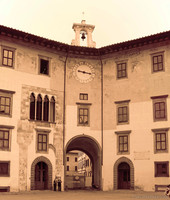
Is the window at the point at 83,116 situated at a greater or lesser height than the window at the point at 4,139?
greater

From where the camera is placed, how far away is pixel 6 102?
96.3 feet

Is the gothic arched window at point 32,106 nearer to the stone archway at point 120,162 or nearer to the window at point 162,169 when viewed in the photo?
the stone archway at point 120,162

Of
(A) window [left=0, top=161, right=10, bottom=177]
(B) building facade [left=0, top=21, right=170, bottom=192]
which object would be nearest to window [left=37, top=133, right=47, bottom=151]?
(B) building facade [left=0, top=21, right=170, bottom=192]

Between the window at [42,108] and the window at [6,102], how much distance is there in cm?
214

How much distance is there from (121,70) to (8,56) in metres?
10.5

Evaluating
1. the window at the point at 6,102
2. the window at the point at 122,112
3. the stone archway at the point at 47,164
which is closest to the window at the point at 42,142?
the stone archway at the point at 47,164

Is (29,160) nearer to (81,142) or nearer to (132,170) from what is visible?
(81,142)

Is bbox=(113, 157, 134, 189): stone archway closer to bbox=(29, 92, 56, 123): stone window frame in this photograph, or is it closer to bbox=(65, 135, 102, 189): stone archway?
bbox=(65, 135, 102, 189): stone archway

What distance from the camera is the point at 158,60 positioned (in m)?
32.0

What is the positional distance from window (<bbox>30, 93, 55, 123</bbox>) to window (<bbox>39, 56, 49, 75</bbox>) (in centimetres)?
227

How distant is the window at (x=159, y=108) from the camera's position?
30766 mm

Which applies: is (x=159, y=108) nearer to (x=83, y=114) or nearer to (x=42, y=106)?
(x=83, y=114)

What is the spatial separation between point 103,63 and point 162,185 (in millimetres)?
12656

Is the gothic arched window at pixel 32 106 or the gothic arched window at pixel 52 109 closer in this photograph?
the gothic arched window at pixel 32 106
